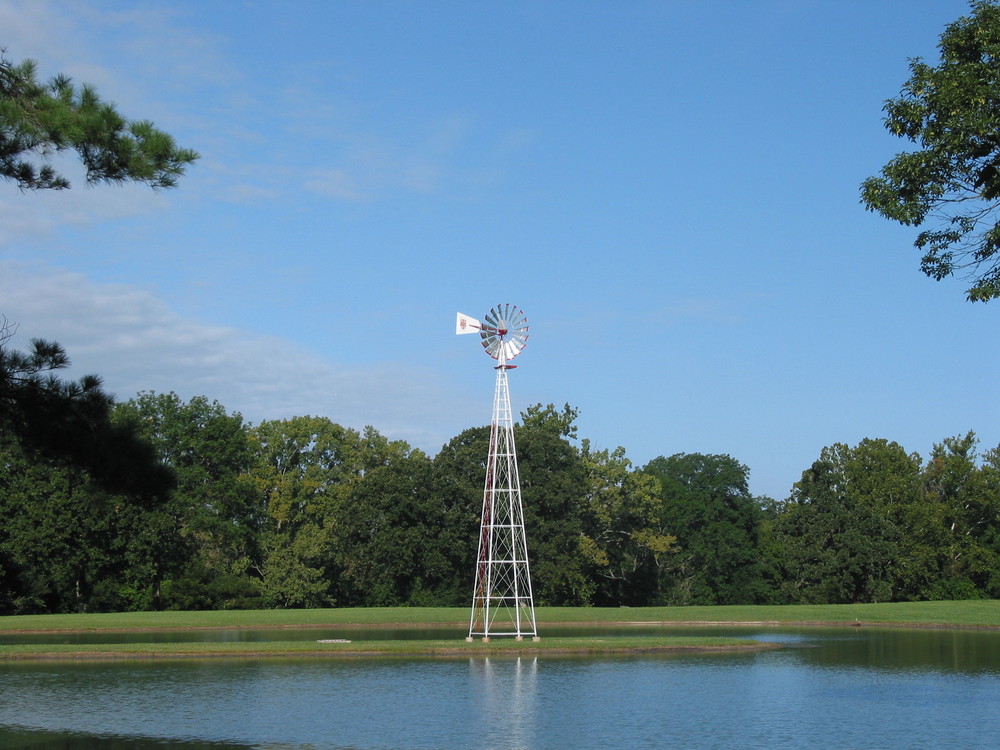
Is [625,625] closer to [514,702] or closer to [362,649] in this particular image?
[362,649]

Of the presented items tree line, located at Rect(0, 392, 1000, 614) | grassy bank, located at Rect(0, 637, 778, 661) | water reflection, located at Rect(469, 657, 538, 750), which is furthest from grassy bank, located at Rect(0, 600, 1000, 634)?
water reflection, located at Rect(469, 657, 538, 750)

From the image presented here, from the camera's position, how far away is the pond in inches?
879

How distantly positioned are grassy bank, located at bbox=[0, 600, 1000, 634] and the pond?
732 inches

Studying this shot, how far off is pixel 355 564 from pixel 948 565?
47.7 metres

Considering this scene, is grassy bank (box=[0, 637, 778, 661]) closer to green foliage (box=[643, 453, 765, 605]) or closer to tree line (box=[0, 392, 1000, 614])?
tree line (box=[0, 392, 1000, 614])

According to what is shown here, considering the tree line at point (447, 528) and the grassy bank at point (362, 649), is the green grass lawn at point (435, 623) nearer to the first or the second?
the grassy bank at point (362, 649)

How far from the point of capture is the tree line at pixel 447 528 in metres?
67.6

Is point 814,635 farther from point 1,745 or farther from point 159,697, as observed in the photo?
point 1,745

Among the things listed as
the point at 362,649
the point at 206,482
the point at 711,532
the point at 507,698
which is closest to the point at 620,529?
the point at 711,532

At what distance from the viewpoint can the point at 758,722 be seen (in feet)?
80.5

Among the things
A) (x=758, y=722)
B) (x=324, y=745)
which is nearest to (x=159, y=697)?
(x=324, y=745)

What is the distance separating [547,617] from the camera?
197ft

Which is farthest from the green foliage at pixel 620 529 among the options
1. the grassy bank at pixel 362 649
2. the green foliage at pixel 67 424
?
the green foliage at pixel 67 424

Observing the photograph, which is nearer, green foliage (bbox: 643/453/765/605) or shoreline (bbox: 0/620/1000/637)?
shoreline (bbox: 0/620/1000/637)
